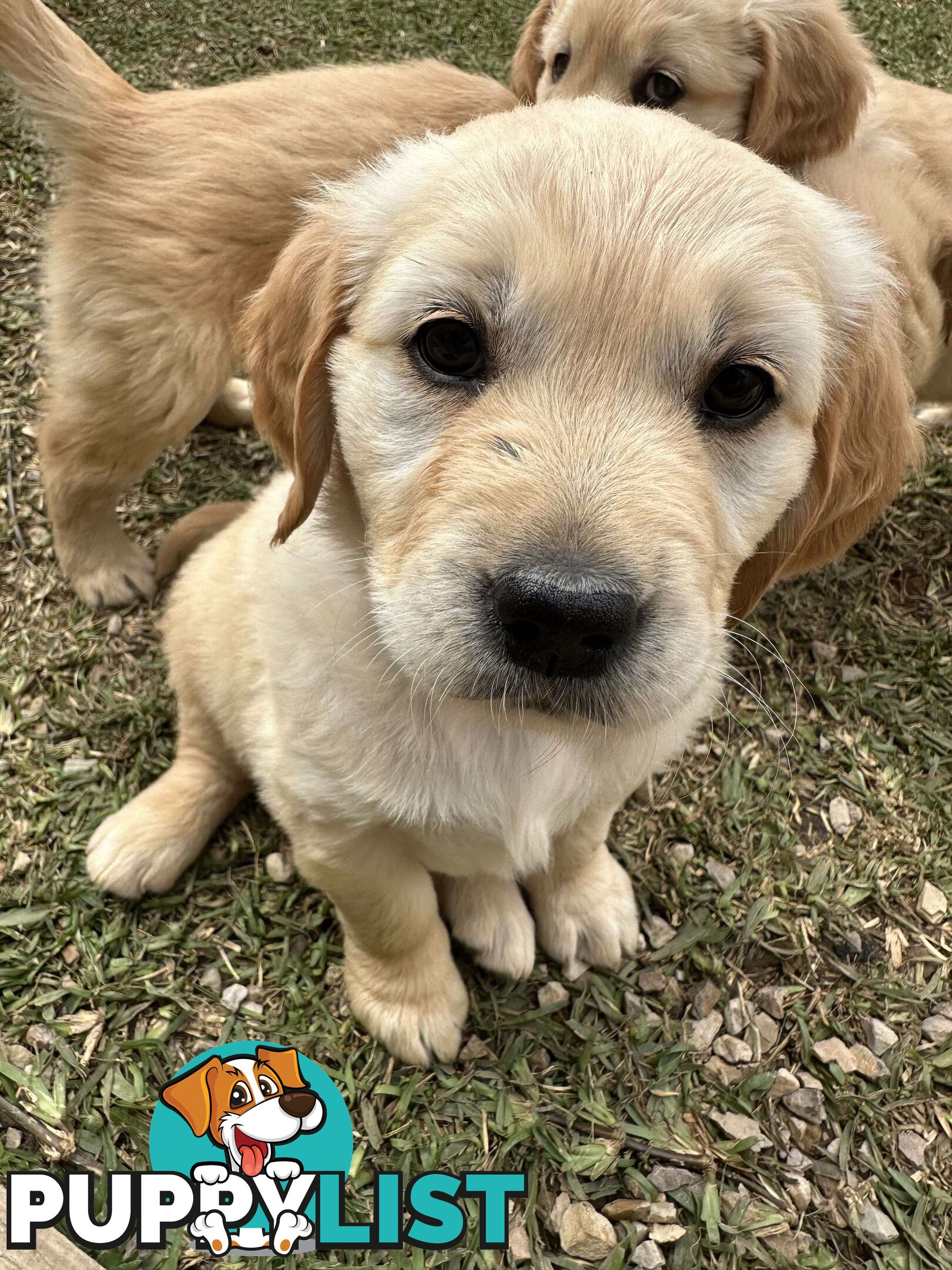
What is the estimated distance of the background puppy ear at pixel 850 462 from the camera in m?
1.45

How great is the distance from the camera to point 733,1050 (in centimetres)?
215

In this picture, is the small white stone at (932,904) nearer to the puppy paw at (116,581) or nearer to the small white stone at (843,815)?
the small white stone at (843,815)

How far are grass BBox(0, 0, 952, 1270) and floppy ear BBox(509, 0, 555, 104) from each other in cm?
149

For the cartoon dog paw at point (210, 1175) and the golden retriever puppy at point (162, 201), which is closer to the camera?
the cartoon dog paw at point (210, 1175)

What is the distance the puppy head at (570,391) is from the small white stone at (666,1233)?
1.31m

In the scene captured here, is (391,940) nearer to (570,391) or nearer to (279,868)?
(279,868)

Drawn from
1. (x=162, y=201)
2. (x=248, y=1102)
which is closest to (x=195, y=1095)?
(x=248, y=1102)

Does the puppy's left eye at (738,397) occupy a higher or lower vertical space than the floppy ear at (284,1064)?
higher

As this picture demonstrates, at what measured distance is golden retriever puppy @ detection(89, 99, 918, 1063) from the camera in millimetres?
1117

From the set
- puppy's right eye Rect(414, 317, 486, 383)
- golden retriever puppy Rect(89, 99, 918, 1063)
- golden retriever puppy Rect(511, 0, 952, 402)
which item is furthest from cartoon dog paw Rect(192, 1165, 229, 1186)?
golden retriever puppy Rect(511, 0, 952, 402)

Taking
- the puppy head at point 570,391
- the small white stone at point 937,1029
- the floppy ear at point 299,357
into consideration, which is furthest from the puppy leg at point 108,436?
the small white stone at point 937,1029

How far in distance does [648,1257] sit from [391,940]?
834 millimetres

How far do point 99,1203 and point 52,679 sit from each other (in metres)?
1.36

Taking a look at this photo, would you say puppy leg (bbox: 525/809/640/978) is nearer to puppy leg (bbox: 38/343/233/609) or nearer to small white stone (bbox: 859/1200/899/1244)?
small white stone (bbox: 859/1200/899/1244)
